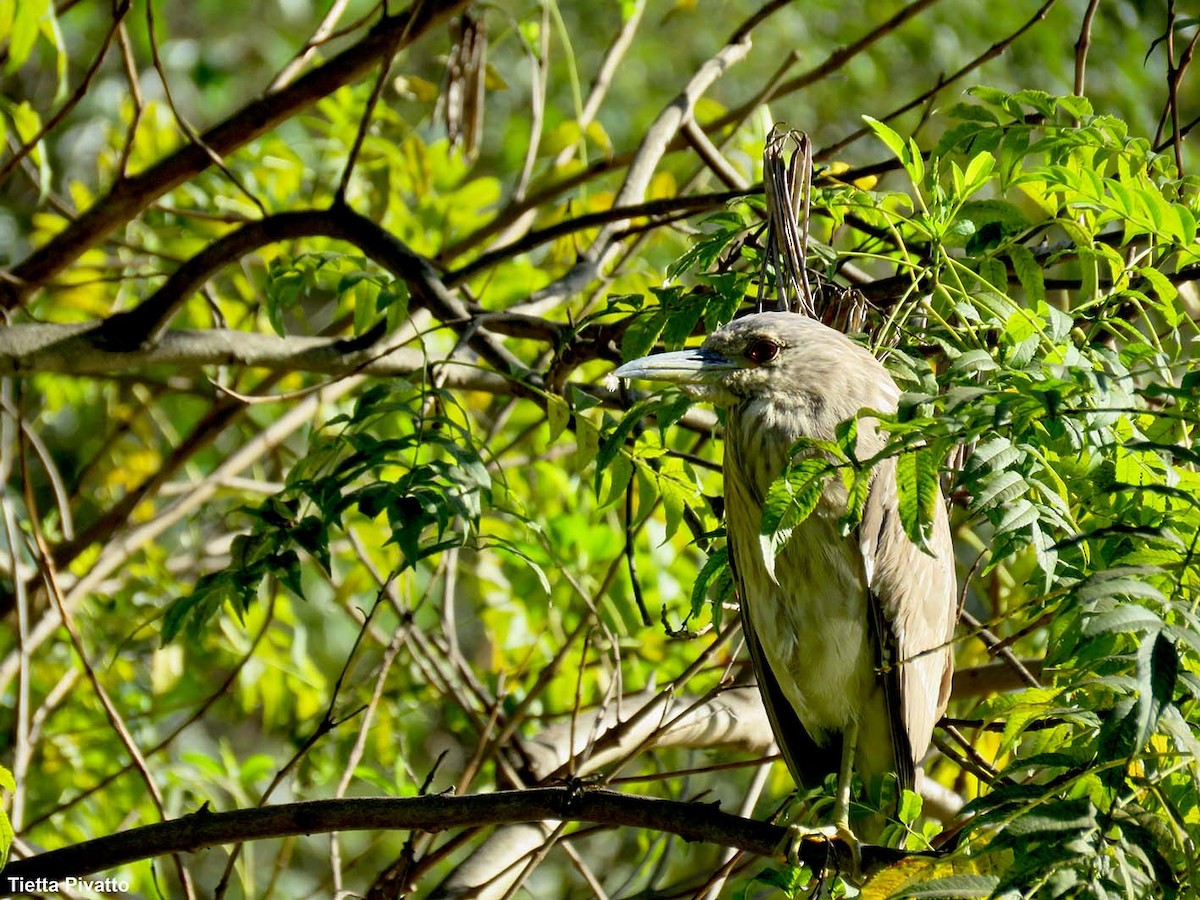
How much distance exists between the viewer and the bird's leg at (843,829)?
6.52 ft

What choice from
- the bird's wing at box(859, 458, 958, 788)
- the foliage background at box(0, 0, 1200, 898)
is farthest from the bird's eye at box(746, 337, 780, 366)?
the bird's wing at box(859, 458, 958, 788)

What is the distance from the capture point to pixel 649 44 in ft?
23.8

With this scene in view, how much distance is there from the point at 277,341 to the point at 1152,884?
2254 mm

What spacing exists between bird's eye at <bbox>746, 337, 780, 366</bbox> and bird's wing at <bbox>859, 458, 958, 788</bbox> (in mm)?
307

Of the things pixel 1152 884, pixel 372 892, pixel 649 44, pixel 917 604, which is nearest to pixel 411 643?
pixel 372 892

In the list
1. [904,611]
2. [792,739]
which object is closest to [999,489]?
[904,611]

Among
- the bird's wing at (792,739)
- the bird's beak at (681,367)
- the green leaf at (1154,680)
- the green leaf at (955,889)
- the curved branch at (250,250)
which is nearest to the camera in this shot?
the green leaf at (1154,680)

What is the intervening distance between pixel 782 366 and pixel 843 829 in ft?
2.71

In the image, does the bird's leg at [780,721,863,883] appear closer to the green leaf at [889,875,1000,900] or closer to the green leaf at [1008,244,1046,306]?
the green leaf at [889,875,1000,900]

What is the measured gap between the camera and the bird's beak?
2279mm

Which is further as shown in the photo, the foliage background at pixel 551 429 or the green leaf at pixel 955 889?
the foliage background at pixel 551 429

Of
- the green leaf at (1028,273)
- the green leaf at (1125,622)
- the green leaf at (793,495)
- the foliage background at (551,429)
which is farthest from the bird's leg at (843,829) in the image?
the green leaf at (1028,273)

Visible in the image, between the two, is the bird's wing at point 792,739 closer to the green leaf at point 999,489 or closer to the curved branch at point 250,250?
the curved branch at point 250,250

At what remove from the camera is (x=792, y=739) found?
287 cm
